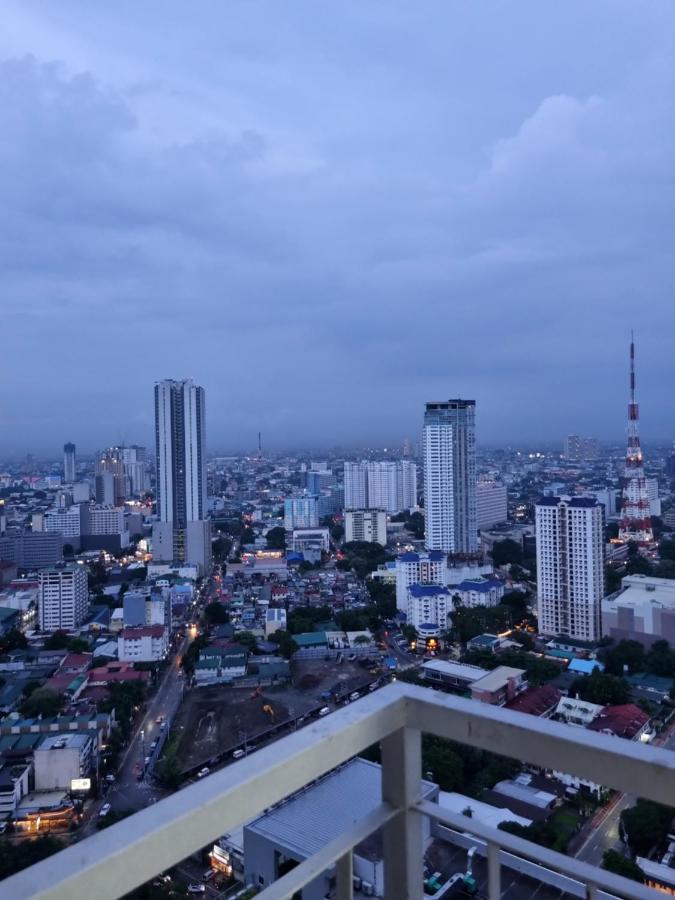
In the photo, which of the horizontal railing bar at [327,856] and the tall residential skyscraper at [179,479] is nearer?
the horizontal railing bar at [327,856]

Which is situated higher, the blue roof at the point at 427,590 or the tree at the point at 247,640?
the blue roof at the point at 427,590

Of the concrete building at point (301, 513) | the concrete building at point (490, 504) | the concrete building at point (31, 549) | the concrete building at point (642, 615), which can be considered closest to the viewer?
the concrete building at point (642, 615)

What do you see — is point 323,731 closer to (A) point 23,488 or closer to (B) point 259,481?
(A) point 23,488

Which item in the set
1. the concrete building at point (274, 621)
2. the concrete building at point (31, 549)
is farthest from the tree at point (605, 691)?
the concrete building at point (31, 549)

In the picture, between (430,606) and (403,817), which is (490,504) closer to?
(430,606)

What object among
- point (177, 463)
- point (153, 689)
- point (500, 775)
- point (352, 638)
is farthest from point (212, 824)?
point (177, 463)

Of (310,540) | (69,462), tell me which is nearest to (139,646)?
(310,540)

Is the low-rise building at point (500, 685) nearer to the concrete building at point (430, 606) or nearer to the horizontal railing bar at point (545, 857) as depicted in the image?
the concrete building at point (430, 606)
